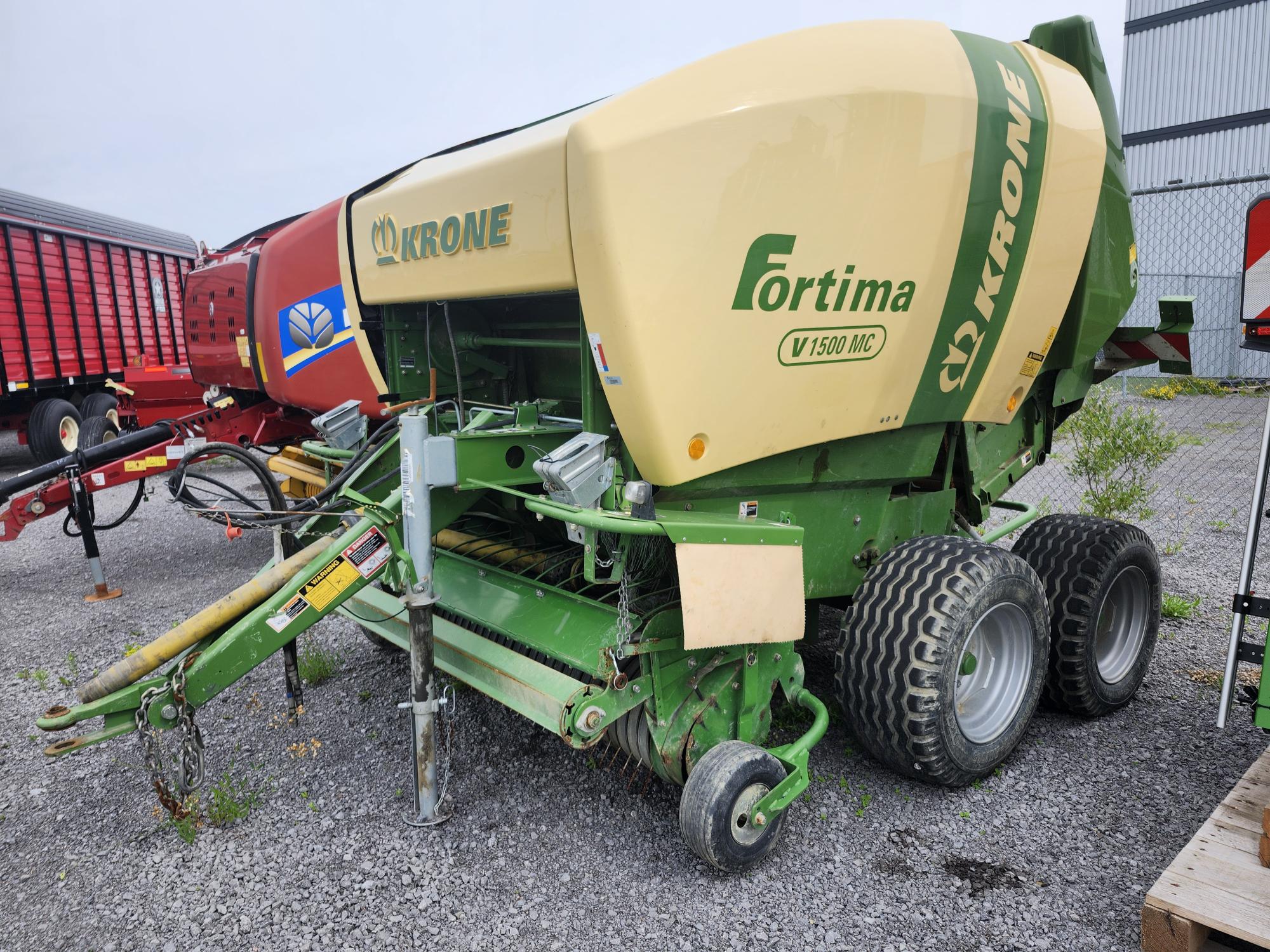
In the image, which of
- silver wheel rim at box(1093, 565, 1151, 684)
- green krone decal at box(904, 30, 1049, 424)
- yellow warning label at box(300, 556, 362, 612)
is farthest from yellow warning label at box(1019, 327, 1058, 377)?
yellow warning label at box(300, 556, 362, 612)

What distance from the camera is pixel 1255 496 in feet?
9.13

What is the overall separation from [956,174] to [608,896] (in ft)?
8.18

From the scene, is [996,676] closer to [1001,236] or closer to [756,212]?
[1001,236]

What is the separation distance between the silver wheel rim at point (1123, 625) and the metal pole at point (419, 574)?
2.79m

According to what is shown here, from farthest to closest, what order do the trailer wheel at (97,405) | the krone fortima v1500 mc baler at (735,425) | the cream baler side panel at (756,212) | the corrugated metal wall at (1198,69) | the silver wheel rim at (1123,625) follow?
the corrugated metal wall at (1198,69) → the trailer wheel at (97,405) → the silver wheel rim at (1123,625) → the krone fortima v1500 mc baler at (735,425) → the cream baler side panel at (756,212)

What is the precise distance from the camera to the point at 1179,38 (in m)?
16.5

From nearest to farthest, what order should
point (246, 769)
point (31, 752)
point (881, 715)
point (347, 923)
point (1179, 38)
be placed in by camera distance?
point (347, 923), point (881, 715), point (246, 769), point (31, 752), point (1179, 38)

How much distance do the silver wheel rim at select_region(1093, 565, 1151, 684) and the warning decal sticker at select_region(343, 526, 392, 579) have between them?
2953 millimetres

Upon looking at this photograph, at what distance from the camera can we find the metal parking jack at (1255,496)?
265 centimetres

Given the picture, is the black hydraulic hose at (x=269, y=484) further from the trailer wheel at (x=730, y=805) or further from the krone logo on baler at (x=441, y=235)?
the trailer wheel at (x=730, y=805)

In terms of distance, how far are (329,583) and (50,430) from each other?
9.81 meters

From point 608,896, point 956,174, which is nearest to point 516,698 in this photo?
point 608,896

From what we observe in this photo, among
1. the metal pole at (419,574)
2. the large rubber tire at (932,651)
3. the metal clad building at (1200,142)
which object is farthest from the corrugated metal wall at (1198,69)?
the metal pole at (419,574)

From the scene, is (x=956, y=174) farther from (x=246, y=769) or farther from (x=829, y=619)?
(x=246, y=769)
